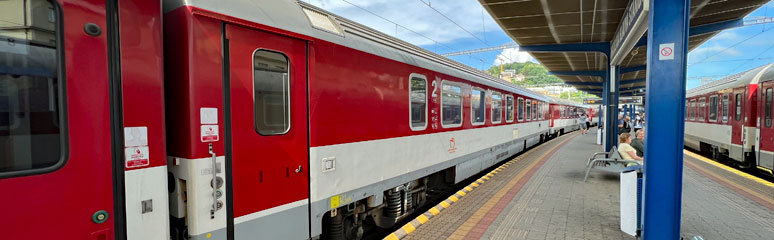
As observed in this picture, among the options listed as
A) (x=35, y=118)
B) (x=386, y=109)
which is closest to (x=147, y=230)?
(x=35, y=118)

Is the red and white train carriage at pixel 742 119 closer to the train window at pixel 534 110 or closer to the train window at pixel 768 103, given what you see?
the train window at pixel 768 103

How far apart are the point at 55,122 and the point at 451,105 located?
5.97m

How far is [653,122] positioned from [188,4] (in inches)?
167

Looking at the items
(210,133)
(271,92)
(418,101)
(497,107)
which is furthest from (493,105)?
(210,133)

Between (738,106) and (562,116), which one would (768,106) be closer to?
(738,106)

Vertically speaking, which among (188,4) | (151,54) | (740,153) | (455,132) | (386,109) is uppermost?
(188,4)

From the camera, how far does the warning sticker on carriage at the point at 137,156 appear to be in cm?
246

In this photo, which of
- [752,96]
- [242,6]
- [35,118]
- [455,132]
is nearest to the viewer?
[35,118]

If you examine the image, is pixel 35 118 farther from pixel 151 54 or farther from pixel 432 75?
pixel 432 75

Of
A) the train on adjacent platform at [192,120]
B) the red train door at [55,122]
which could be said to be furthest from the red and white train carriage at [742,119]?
the red train door at [55,122]

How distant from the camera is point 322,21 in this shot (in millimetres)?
4168

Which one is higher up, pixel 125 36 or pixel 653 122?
pixel 125 36

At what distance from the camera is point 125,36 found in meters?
2.45

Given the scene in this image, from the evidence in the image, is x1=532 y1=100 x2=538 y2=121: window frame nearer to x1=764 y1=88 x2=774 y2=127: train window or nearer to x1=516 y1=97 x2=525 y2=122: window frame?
x1=516 y1=97 x2=525 y2=122: window frame
